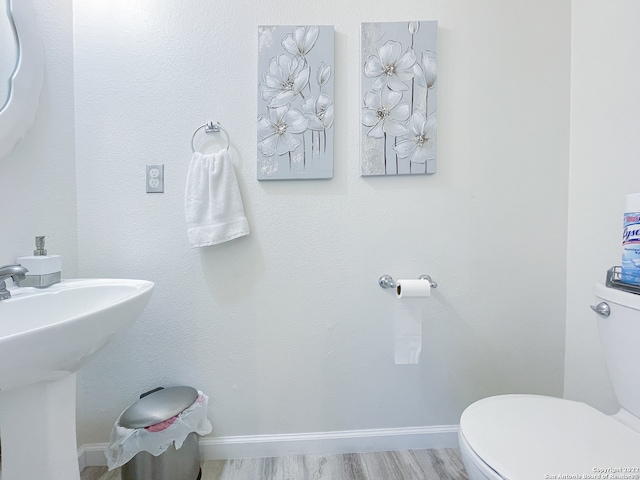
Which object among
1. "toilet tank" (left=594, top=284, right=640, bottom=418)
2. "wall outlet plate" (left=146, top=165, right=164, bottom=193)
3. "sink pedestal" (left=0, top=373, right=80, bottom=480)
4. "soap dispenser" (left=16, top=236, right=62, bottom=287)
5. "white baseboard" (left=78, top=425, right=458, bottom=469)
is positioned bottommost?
"white baseboard" (left=78, top=425, right=458, bottom=469)

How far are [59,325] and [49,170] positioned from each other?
0.81 m

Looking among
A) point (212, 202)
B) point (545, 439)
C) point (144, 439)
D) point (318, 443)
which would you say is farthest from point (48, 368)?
point (545, 439)

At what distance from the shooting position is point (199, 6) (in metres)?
1.19

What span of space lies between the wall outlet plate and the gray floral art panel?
403mm

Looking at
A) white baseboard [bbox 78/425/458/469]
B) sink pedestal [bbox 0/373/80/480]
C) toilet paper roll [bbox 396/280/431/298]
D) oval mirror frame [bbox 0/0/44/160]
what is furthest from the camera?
white baseboard [bbox 78/425/458/469]

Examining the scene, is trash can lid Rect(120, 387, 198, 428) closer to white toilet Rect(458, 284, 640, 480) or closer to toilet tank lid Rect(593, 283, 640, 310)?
white toilet Rect(458, 284, 640, 480)

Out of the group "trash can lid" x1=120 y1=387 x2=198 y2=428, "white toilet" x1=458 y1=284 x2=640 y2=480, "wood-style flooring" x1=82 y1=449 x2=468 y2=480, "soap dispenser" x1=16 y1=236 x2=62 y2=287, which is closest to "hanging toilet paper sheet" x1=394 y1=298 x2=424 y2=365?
"white toilet" x1=458 y1=284 x2=640 y2=480

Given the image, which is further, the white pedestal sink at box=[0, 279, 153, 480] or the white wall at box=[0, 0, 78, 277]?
the white wall at box=[0, 0, 78, 277]

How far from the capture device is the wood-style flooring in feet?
3.78

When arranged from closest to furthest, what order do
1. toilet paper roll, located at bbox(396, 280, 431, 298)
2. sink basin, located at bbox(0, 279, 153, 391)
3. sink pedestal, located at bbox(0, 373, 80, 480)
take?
sink basin, located at bbox(0, 279, 153, 391) → sink pedestal, located at bbox(0, 373, 80, 480) → toilet paper roll, located at bbox(396, 280, 431, 298)

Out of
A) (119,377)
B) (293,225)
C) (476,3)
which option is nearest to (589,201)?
(476,3)

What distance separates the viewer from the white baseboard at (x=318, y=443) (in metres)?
1.24

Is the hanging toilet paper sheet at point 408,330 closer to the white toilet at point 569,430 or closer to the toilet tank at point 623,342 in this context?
the white toilet at point 569,430

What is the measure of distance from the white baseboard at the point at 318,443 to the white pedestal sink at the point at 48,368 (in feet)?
1.52
